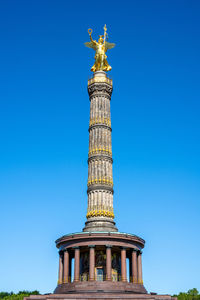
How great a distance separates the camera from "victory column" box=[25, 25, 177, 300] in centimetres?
2931

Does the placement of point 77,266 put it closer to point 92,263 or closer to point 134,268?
point 92,263

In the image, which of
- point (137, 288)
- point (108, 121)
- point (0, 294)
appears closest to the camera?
point (137, 288)

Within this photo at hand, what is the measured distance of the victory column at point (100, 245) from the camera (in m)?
29.3

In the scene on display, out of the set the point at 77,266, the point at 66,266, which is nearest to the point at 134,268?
the point at 77,266

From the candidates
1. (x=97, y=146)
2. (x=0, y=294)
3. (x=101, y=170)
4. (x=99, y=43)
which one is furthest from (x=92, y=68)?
(x=0, y=294)

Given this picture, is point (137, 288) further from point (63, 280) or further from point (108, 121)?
point (108, 121)

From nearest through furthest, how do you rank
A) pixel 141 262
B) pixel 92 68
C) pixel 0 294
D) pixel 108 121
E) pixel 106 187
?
pixel 141 262 → pixel 106 187 → pixel 108 121 → pixel 92 68 → pixel 0 294

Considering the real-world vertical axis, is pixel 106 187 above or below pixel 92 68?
below

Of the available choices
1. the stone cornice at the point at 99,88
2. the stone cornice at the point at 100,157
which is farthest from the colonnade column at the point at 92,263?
the stone cornice at the point at 99,88

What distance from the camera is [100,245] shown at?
31531 mm

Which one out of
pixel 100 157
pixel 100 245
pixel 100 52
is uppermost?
pixel 100 52

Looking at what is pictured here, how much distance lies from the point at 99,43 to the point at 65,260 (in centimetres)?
2726

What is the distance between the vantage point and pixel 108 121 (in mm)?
41062

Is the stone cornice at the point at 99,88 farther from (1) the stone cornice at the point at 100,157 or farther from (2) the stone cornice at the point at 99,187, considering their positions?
(2) the stone cornice at the point at 99,187
